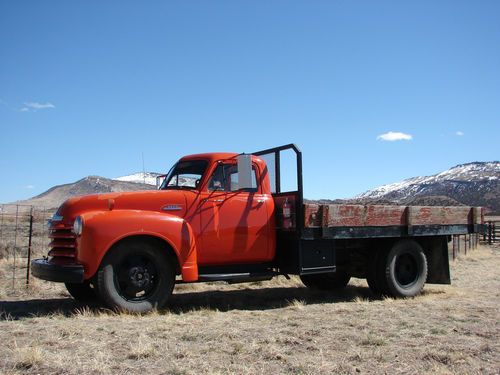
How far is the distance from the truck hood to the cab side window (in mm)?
339

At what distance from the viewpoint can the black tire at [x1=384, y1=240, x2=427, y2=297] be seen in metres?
9.41

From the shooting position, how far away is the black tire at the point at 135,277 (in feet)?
22.7

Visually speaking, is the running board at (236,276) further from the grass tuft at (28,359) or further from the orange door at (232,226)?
the grass tuft at (28,359)

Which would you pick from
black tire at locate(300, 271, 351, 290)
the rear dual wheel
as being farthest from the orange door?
black tire at locate(300, 271, 351, 290)

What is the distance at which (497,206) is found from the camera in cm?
15450

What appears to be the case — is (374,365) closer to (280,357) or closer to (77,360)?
(280,357)

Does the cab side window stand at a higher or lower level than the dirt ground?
higher

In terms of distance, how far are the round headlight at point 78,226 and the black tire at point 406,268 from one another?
5.16 m

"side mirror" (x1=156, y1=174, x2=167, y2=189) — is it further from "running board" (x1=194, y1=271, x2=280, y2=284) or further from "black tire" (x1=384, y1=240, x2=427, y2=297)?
"black tire" (x1=384, y1=240, x2=427, y2=297)

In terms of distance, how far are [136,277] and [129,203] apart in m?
1.01

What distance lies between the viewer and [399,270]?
32.1 ft

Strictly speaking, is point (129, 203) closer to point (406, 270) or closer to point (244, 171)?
point (244, 171)

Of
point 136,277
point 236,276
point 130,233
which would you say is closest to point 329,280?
point 236,276

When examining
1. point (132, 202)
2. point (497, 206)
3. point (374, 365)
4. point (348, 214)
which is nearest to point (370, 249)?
point (348, 214)
